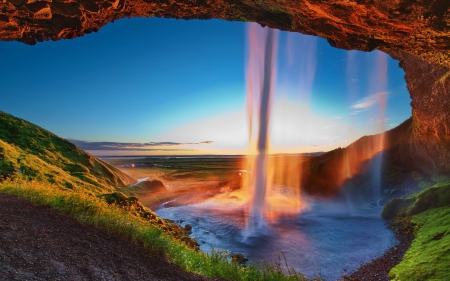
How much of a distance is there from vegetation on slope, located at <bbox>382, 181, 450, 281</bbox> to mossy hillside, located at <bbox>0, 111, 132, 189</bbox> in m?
25.6

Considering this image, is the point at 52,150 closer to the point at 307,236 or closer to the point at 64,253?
the point at 64,253

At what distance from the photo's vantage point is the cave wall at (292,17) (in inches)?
311

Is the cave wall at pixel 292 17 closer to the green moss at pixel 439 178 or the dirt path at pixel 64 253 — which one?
the dirt path at pixel 64 253

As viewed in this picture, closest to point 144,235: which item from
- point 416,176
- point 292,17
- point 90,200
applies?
point 90,200

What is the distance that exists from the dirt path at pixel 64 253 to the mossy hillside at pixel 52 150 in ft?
61.4

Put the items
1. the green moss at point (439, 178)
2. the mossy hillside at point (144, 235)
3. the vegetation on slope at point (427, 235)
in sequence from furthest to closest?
the green moss at point (439, 178), the vegetation on slope at point (427, 235), the mossy hillside at point (144, 235)

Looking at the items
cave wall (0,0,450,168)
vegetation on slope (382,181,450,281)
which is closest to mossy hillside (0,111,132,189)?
cave wall (0,0,450,168)

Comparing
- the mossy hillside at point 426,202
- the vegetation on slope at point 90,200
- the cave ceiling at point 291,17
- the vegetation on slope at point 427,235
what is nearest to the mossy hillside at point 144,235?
the vegetation on slope at point 90,200

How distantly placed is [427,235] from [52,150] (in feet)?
126

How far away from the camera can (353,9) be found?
812cm

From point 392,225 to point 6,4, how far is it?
3064cm

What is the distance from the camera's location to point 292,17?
33.5 ft

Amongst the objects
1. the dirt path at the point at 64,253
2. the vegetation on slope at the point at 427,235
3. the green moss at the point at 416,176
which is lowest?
the vegetation on slope at the point at 427,235

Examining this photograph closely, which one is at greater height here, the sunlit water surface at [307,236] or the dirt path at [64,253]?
the dirt path at [64,253]
